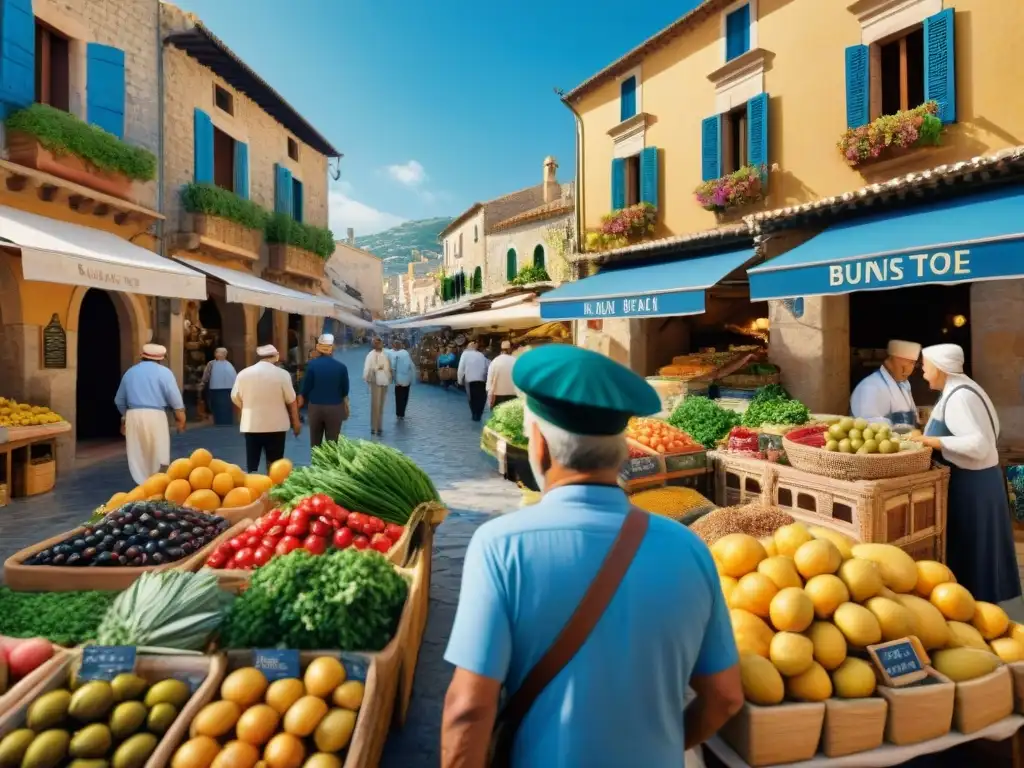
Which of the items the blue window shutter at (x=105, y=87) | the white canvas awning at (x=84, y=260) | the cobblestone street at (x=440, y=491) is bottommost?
the cobblestone street at (x=440, y=491)

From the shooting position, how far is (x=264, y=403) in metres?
6.66

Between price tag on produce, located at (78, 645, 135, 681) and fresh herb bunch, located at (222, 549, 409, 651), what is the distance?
1.15 feet

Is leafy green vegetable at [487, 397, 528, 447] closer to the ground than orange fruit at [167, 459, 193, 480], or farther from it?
farther from it

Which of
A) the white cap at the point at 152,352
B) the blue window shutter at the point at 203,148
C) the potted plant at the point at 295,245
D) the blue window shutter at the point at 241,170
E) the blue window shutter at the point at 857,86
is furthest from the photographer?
the potted plant at the point at 295,245

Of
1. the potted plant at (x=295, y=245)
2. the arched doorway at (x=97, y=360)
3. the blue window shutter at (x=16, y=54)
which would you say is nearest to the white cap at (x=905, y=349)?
the blue window shutter at (x=16, y=54)

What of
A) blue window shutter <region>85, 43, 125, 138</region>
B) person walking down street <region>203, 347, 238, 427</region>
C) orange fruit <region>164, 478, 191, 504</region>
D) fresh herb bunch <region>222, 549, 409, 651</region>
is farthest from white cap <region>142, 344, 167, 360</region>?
blue window shutter <region>85, 43, 125, 138</region>

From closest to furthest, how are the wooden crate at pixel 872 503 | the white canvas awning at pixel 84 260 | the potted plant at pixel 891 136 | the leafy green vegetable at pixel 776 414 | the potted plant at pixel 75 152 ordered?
the wooden crate at pixel 872 503
the leafy green vegetable at pixel 776 414
the white canvas awning at pixel 84 260
the potted plant at pixel 891 136
the potted plant at pixel 75 152

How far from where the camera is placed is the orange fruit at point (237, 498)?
4520mm

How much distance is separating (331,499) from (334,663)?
1626 millimetres

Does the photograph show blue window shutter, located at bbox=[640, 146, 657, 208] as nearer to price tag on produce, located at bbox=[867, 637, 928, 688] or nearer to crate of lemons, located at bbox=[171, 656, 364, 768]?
price tag on produce, located at bbox=[867, 637, 928, 688]

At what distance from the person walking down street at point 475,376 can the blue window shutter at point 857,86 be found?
8.07 m

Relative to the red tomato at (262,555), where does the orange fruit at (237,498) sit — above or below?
above

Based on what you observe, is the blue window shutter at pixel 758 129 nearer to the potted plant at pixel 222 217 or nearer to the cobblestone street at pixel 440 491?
the cobblestone street at pixel 440 491

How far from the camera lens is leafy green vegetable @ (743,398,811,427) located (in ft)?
20.2
